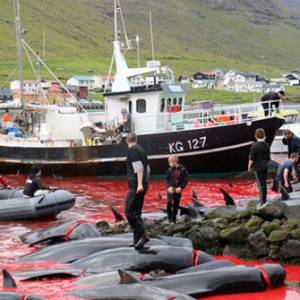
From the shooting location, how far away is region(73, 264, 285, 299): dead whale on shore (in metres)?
10.6

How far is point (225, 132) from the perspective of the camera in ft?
94.1

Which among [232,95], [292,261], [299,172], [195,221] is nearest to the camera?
[292,261]

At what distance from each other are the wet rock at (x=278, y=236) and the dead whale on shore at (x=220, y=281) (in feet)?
6.05

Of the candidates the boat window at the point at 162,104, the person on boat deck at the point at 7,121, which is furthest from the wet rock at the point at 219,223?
the person on boat deck at the point at 7,121

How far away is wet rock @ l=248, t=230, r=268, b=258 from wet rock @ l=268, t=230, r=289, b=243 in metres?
0.16

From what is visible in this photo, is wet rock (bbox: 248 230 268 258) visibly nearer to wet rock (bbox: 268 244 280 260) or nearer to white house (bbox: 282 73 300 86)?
wet rock (bbox: 268 244 280 260)

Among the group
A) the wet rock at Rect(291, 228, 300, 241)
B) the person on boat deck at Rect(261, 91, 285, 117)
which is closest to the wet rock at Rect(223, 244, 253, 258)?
the wet rock at Rect(291, 228, 300, 241)

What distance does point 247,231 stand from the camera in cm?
1370

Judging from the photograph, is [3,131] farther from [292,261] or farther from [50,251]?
[292,261]

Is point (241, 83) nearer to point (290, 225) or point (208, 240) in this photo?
point (208, 240)

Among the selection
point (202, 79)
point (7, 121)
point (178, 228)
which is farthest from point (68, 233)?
point (202, 79)

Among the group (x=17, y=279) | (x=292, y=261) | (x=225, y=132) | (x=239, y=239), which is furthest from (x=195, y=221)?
(x=225, y=132)

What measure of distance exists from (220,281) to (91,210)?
10.9 m

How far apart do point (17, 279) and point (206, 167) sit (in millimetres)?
18007
